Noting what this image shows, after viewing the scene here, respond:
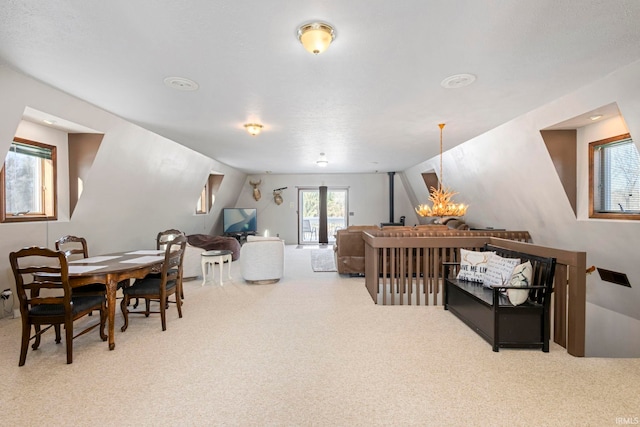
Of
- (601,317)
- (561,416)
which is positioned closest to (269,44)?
(561,416)

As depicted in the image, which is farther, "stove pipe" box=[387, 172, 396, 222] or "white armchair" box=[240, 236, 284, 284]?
"stove pipe" box=[387, 172, 396, 222]

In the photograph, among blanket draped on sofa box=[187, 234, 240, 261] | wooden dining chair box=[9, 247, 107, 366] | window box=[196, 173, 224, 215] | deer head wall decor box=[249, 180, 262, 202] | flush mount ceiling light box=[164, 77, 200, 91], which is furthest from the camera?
deer head wall decor box=[249, 180, 262, 202]

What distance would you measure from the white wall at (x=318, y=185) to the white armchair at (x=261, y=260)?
5707 millimetres

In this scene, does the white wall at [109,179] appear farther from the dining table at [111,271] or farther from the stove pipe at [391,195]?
the stove pipe at [391,195]

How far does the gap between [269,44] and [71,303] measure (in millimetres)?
2743

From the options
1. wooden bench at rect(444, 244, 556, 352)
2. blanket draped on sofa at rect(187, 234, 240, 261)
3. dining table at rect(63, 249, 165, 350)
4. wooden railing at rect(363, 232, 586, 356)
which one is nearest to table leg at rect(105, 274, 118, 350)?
dining table at rect(63, 249, 165, 350)

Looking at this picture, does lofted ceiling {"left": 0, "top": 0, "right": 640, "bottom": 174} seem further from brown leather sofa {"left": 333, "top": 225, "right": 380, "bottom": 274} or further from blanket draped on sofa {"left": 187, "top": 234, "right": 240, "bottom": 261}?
blanket draped on sofa {"left": 187, "top": 234, "right": 240, "bottom": 261}

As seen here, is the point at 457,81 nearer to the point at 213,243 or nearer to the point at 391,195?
the point at 213,243

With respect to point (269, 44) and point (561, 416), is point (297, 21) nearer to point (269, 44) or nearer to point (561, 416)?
point (269, 44)

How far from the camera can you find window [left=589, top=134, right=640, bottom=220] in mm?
3482

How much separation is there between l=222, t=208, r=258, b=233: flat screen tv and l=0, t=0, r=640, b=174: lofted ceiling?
542 centimetres

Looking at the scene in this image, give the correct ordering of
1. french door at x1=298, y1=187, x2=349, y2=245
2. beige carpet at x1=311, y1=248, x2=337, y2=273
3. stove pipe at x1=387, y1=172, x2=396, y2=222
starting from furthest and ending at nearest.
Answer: french door at x1=298, y1=187, x2=349, y2=245 < stove pipe at x1=387, y1=172, x2=396, y2=222 < beige carpet at x1=311, y1=248, x2=337, y2=273

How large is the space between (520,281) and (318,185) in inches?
332

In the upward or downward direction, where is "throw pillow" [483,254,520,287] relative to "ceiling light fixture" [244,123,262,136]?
downward
